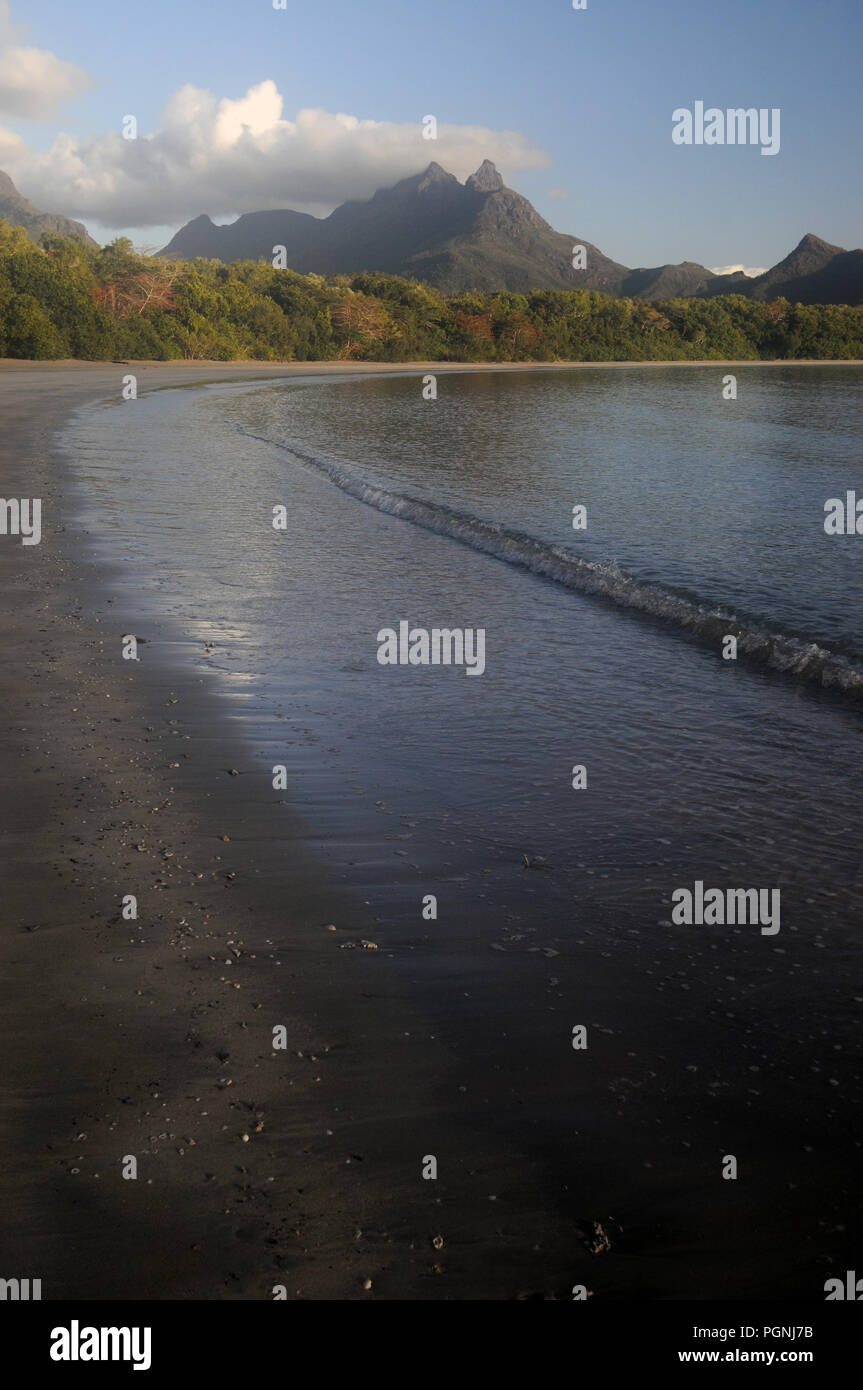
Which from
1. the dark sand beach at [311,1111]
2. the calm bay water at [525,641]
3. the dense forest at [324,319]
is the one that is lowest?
the dark sand beach at [311,1111]

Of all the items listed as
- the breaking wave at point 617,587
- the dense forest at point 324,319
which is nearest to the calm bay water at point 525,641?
the breaking wave at point 617,587

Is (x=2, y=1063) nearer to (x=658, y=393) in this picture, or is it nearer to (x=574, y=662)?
(x=574, y=662)

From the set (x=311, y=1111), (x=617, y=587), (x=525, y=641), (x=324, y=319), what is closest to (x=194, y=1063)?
(x=311, y=1111)

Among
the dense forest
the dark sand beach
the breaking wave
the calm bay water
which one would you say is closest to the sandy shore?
the dark sand beach

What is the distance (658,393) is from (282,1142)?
241ft

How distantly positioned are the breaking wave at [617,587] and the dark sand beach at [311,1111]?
578cm

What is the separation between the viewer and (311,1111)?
12.0 ft

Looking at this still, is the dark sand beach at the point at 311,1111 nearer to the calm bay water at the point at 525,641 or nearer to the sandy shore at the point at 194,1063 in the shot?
the sandy shore at the point at 194,1063

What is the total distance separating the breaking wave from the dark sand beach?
19.0 feet

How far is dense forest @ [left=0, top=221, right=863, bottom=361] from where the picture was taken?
7719cm

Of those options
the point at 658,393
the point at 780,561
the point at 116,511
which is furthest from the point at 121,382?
the point at 780,561

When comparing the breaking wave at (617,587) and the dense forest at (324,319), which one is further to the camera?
the dense forest at (324,319)

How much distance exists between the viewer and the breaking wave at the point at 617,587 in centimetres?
→ 1005
